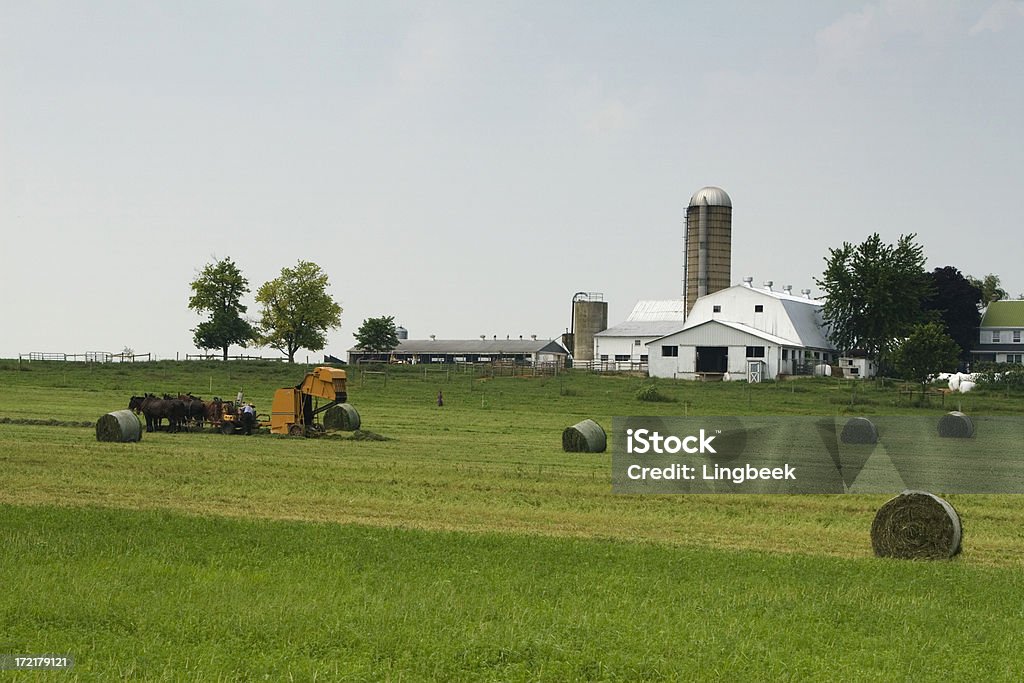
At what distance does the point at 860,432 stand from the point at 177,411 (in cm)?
2193

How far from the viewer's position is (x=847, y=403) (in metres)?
60.8

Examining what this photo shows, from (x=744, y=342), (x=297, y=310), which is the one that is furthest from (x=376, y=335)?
(x=744, y=342)

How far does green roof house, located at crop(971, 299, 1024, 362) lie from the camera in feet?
347

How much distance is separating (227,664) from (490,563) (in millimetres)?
4992

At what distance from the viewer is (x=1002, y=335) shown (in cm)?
10688

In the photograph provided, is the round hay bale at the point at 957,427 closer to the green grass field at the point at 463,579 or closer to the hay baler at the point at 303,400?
the green grass field at the point at 463,579

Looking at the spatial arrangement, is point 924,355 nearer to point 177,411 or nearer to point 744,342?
point 744,342

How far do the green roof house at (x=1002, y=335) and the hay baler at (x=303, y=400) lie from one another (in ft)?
272

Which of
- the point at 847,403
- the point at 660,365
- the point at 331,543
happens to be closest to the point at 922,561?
the point at 331,543

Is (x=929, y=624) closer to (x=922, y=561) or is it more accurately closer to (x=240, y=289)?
(x=922, y=561)

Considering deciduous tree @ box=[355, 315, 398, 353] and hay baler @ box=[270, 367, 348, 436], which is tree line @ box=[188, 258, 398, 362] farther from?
hay baler @ box=[270, 367, 348, 436]

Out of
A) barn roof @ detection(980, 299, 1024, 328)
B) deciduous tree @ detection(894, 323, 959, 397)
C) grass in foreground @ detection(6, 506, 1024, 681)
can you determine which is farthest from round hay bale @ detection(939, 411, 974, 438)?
barn roof @ detection(980, 299, 1024, 328)

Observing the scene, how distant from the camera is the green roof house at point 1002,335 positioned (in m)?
106

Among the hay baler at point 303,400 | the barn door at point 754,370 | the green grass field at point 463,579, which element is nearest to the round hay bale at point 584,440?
the green grass field at point 463,579
